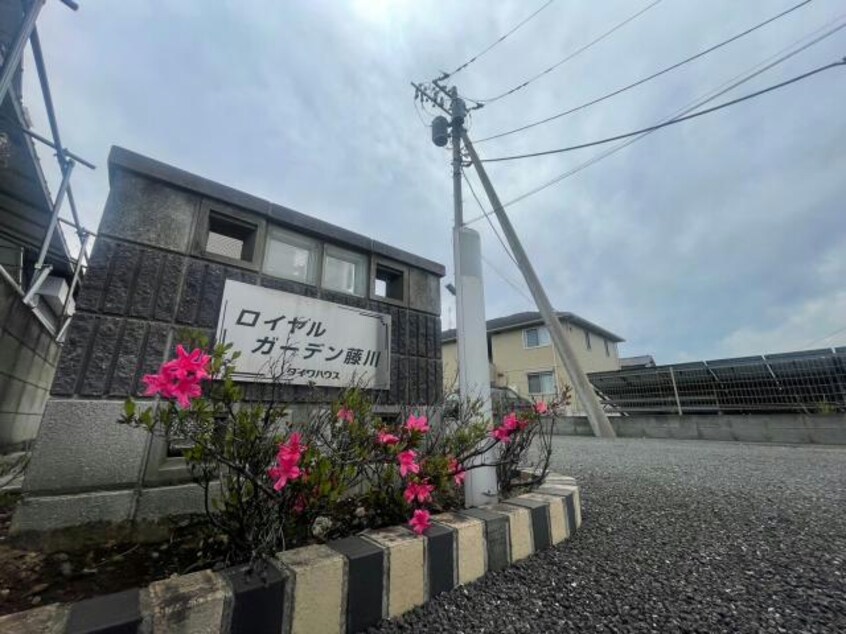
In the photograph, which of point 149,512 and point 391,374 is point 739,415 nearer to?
point 391,374

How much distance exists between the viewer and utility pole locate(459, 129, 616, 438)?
8.97m

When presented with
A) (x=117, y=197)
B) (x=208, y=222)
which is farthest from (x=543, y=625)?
(x=117, y=197)

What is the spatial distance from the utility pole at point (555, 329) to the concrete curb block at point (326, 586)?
7.58m

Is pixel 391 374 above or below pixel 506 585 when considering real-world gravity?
above

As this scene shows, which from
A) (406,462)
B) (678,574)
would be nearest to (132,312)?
(406,462)

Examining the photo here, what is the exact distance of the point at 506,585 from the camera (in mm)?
1693

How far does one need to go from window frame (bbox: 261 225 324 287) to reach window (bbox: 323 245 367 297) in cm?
5

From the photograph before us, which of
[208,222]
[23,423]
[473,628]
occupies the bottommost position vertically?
[473,628]

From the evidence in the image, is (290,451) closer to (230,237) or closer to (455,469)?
(455,469)

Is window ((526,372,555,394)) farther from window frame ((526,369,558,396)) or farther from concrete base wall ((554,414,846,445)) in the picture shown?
concrete base wall ((554,414,846,445))

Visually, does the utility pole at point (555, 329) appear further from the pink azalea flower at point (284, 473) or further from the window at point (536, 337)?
the pink azalea flower at point (284, 473)

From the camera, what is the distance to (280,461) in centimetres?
142

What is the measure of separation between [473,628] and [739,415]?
10229 millimetres

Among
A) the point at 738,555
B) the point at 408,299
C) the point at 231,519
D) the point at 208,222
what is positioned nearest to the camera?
the point at 231,519
